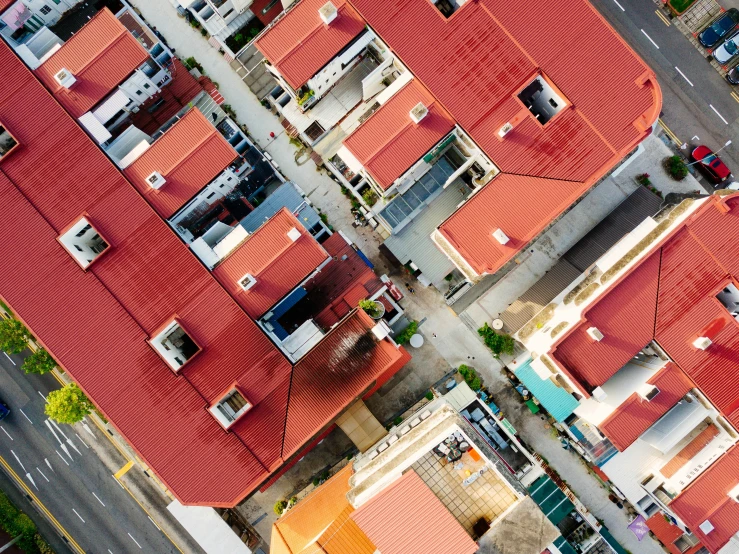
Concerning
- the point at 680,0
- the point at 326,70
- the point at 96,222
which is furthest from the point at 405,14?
the point at 96,222

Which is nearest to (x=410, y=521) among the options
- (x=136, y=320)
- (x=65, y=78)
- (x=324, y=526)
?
(x=324, y=526)

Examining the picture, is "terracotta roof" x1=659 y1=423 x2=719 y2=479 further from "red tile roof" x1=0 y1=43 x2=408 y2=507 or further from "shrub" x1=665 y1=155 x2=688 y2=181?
"red tile roof" x1=0 y1=43 x2=408 y2=507

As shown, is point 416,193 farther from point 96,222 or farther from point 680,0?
point 680,0

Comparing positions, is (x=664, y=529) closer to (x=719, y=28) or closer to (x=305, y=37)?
(x=719, y=28)

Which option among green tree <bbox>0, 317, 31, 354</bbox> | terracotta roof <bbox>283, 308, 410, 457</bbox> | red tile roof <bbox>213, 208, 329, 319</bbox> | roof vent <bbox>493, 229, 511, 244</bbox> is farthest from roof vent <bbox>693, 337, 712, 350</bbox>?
green tree <bbox>0, 317, 31, 354</bbox>

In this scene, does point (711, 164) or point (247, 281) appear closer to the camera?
point (247, 281)

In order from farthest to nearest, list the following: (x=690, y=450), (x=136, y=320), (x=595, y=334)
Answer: (x=690, y=450)
(x=136, y=320)
(x=595, y=334)

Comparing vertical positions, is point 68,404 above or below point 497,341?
above
